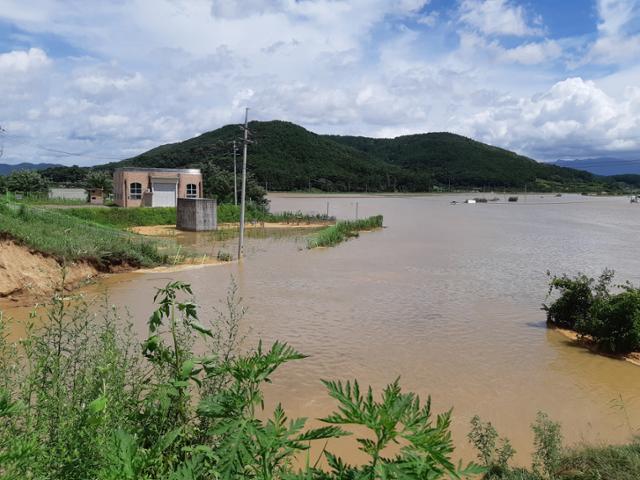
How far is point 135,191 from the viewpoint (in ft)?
124

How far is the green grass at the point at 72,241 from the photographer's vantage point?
13852 millimetres

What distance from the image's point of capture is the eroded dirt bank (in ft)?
41.1

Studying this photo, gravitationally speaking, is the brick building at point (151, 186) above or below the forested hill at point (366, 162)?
below

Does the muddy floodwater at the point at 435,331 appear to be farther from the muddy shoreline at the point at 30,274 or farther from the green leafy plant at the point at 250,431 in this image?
the green leafy plant at the point at 250,431

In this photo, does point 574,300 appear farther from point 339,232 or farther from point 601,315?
point 339,232

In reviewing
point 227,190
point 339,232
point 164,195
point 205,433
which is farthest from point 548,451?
point 227,190

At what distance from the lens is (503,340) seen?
34.3 ft

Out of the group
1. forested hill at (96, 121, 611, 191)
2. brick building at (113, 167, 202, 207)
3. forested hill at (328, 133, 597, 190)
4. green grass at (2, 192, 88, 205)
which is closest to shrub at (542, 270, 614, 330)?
brick building at (113, 167, 202, 207)

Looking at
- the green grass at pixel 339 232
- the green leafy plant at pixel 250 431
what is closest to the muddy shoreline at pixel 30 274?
the green leafy plant at pixel 250 431

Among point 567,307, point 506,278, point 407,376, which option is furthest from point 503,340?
point 506,278

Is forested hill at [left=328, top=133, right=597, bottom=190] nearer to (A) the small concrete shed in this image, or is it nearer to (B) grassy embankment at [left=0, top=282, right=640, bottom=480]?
(A) the small concrete shed

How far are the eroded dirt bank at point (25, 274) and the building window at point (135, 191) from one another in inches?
970

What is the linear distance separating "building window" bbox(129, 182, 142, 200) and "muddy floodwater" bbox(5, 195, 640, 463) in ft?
59.7

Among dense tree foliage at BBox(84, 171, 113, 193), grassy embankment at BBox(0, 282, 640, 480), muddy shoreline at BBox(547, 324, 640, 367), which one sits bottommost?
muddy shoreline at BBox(547, 324, 640, 367)
